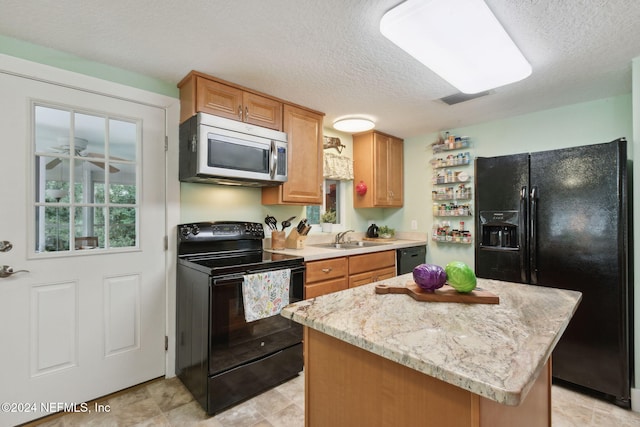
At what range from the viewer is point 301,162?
2729 millimetres

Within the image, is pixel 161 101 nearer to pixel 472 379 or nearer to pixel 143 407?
pixel 143 407

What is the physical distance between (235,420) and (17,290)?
1440 mm

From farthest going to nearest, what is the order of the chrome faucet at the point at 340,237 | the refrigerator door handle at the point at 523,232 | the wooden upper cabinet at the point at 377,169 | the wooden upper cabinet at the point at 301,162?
the wooden upper cabinet at the point at 377,169
the chrome faucet at the point at 340,237
the wooden upper cabinet at the point at 301,162
the refrigerator door handle at the point at 523,232

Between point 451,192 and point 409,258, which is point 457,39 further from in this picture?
point 409,258

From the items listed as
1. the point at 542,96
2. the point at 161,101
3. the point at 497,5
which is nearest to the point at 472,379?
the point at 497,5

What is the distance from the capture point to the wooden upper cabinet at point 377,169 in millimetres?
3518

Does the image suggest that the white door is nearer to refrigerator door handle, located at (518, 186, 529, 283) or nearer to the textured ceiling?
the textured ceiling

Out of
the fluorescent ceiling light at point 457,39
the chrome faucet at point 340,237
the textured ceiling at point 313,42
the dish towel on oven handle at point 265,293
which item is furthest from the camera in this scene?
the chrome faucet at point 340,237

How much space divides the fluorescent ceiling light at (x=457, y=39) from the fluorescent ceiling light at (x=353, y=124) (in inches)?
48.0

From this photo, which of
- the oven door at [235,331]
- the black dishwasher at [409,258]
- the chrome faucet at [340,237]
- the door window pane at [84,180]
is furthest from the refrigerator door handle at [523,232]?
the door window pane at [84,180]

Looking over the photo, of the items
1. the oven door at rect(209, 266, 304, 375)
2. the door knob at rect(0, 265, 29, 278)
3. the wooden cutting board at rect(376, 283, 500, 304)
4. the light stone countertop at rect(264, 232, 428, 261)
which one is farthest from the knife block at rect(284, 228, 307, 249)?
the door knob at rect(0, 265, 29, 278)

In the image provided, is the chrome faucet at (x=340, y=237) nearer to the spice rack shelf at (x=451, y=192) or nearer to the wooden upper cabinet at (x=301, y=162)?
the wooden upper cabinet at (x=301, y=162)

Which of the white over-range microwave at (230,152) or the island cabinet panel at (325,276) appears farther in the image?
the island cabinet panel at (325,276)

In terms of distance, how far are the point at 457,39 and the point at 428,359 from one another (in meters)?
1.50
